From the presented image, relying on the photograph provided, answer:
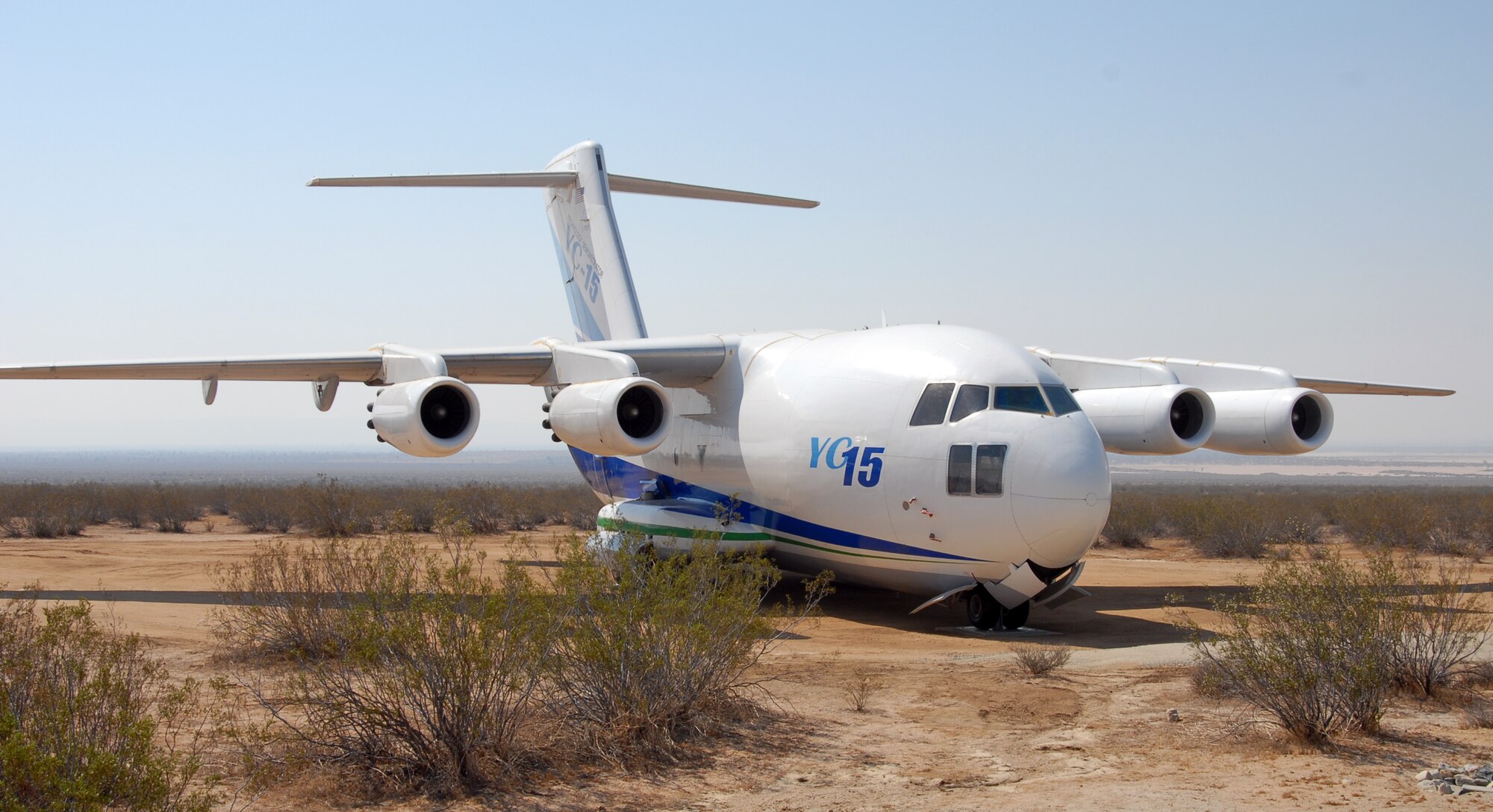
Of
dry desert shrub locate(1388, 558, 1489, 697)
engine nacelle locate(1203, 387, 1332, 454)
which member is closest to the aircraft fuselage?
dry desert shrub locate(1388, 558, 1489, 697)

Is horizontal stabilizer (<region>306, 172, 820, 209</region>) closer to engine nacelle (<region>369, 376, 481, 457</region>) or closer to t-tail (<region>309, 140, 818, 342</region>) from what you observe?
t-tail (<region>309, 140, 818, 342</region>)

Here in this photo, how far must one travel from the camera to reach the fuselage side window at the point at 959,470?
1038cm

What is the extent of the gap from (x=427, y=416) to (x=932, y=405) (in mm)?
4812

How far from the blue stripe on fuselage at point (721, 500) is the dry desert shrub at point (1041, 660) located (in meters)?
1.48

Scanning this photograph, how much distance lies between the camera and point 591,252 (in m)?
17.3

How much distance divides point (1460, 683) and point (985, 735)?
3524 mm

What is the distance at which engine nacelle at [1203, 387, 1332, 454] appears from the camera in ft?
43.9

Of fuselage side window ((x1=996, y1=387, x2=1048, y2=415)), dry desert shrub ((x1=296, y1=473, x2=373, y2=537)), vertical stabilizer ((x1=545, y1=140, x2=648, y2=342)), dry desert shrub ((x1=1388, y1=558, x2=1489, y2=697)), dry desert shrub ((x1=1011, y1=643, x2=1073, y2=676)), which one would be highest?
vertical stabilizer ((x1=545, y1=140, x2=648, y2=342))

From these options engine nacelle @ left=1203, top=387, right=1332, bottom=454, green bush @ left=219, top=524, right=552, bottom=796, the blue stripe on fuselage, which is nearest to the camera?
green bush @ left=219, top=524, right=552, bottom=796

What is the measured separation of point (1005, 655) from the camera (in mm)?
9703

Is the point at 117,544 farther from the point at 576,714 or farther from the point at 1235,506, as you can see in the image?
the point at 1235,506

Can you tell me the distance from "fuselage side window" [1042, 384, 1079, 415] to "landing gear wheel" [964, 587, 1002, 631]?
1801mm

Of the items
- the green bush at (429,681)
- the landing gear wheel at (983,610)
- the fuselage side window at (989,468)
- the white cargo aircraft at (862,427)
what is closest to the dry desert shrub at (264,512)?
the white cargo aircraft at (862,427)

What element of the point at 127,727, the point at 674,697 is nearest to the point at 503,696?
the point at 674,697
